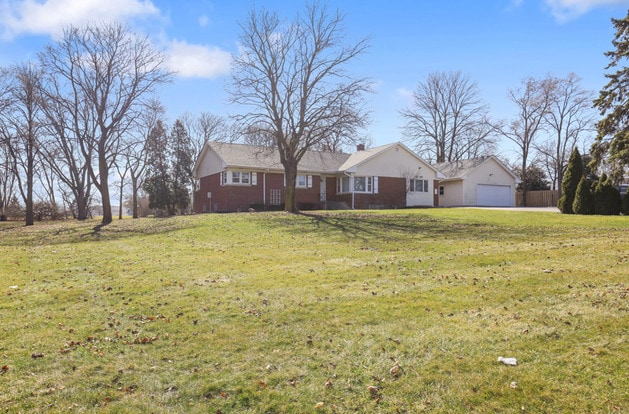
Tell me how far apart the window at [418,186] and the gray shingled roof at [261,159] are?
627cm

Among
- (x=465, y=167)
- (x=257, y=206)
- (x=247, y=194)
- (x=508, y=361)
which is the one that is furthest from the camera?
(x=465, y=167)

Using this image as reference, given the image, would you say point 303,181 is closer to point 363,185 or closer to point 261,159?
point 261,159

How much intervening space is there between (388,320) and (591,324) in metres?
2.37

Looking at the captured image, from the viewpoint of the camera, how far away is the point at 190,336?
5.01m

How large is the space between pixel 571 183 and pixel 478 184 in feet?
51.7

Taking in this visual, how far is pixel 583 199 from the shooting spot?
71.9 ft

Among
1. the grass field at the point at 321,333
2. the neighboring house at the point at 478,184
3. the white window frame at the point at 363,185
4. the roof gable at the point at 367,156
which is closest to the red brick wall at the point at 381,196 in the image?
the white window frame at the point at 363,185

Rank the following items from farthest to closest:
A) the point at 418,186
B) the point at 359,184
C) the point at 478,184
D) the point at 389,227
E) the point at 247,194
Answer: the point at 478,184 → the point at 418,186 → the point at 359,184 → the point at 247,194 → the point at 389,227

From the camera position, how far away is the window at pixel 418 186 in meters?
35.4

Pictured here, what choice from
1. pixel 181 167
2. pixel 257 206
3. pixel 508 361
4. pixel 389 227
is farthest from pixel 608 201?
pixel 181 167

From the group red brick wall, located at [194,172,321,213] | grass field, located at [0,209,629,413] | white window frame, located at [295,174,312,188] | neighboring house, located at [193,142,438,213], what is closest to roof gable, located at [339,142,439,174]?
neighboring house, located at [193,142,438,213]

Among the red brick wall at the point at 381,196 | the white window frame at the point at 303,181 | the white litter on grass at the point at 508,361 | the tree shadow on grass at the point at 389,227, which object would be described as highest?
the white window frame at the point at 303,181

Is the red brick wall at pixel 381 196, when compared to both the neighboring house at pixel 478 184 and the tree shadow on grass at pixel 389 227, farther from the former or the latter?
the tree shadow on grass at pixel 389 227

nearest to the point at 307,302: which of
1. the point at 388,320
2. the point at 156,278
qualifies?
the point at 388,320
